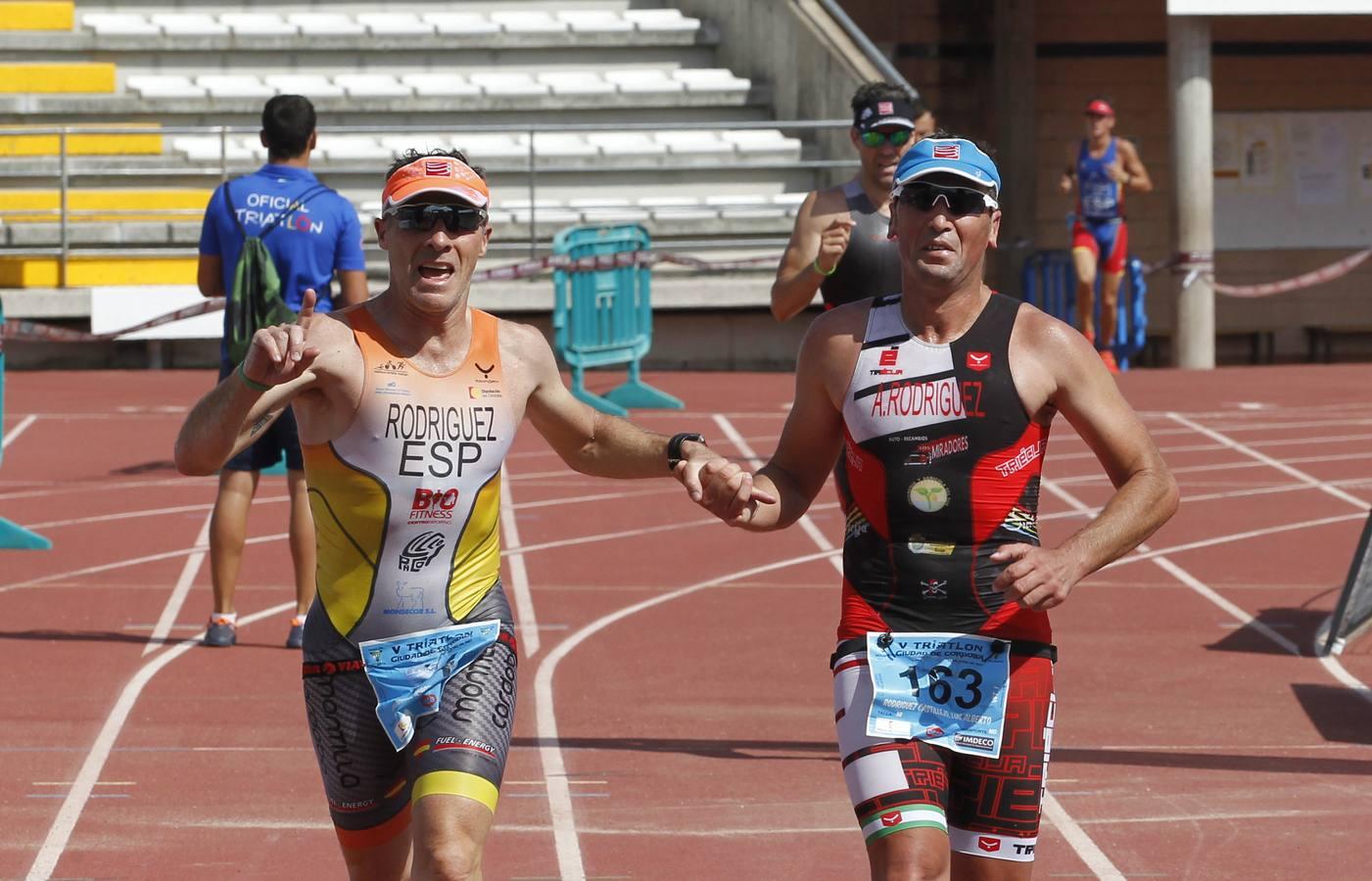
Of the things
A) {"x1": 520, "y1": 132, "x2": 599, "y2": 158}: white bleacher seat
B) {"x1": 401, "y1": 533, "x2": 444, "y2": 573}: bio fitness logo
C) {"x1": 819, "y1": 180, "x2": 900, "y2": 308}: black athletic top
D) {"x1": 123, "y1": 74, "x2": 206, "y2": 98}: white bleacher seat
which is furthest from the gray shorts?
{"x1": 123, "y1": 74, "x2": 206, "y2": 98}: white bleacher seat

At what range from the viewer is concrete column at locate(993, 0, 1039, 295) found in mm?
24875

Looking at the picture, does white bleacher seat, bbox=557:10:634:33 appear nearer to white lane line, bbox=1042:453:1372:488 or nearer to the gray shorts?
white lane line, bbox=1042:453:1372:488

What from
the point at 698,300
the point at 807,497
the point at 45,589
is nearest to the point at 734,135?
the point at 698,300

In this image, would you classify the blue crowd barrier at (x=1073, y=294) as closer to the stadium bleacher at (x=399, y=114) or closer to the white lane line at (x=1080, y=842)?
the stadium bleacher at (x=399, y=114)

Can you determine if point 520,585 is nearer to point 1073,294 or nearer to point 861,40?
point 861,40

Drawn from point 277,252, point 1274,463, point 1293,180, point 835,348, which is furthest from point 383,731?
point 1293,180

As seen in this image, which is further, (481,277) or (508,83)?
(508,83)

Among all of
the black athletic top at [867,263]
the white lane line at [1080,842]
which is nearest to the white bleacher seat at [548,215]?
the black athletic top at [867,263]

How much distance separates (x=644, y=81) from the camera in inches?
867

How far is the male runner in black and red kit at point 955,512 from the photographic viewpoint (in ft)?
14.5

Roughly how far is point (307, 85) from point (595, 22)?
322 centimetres

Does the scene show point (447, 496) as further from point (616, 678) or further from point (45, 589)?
point (45, 589)

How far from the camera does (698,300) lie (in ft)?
63.3

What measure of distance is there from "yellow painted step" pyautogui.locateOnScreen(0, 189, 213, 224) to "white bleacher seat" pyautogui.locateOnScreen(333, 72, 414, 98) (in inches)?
91.3
